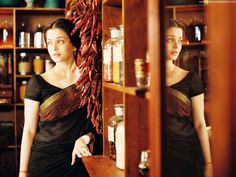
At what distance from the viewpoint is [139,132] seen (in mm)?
Answer: 1729

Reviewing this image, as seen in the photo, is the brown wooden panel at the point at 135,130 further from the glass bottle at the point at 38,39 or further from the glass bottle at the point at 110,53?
the glass bottle at the point at 38,39

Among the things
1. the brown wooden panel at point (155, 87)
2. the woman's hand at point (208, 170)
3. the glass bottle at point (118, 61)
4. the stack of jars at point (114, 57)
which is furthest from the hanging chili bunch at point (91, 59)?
the woman's hand at point (208, 170)

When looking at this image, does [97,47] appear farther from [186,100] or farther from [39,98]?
[186,100]

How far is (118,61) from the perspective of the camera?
1.92 meters

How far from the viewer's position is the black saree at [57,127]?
2928 millimetres

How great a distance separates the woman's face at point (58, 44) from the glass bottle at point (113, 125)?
33.7 inches

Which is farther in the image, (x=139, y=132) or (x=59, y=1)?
(x=59, y=1)

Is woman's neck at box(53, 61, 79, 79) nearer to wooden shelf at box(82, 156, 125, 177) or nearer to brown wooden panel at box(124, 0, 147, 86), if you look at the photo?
wooden shelf at box(82, 156, 125, 177)

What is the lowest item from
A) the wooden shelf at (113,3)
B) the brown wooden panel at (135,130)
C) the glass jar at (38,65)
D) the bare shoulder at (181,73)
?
the brown wooden panel at (135,130)

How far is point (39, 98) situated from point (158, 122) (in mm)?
1852

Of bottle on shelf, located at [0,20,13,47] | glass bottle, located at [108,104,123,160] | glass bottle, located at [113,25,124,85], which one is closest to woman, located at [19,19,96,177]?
glass bottle, located at [108,104,123,160]

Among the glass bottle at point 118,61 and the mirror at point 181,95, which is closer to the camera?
the mirror at point 181,95

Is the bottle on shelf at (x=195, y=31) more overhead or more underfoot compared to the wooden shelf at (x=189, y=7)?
more underfoot

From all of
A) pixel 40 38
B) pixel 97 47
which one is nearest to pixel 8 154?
pixel 40 38
